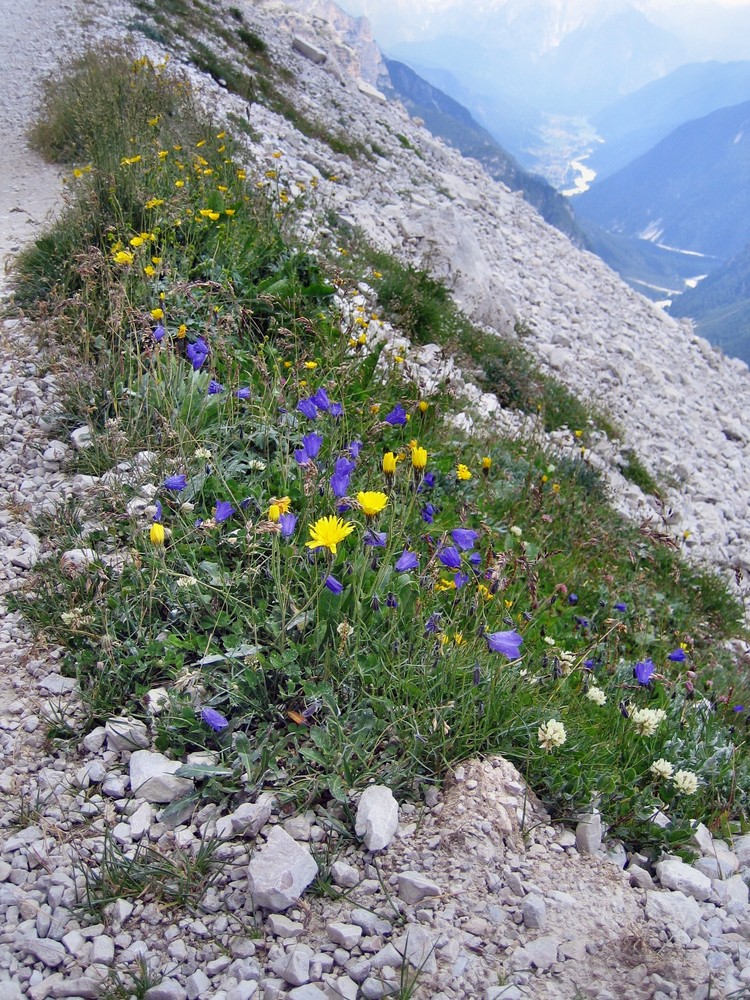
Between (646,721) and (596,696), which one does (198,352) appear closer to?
(596,696)

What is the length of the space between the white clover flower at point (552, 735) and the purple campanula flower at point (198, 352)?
2.62 metres

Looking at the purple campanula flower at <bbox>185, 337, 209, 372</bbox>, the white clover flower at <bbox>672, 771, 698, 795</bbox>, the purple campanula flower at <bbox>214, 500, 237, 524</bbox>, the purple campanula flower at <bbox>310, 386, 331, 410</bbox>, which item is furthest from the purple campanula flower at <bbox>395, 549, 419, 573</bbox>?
the purple campanula flower at <bbox>185, 337, 209, 372</bbox>

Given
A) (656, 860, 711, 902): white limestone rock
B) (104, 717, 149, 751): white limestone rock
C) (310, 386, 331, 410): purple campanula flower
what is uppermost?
(310, 386, 331, 410): purple campanula flower

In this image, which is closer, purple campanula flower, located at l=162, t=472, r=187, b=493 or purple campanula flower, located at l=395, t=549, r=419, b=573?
purple campanula flower, located at l=395, t=549, r=419, b=573

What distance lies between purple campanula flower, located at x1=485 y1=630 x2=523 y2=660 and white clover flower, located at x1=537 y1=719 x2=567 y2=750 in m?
0.28

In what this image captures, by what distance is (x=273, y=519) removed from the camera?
2.42 metres

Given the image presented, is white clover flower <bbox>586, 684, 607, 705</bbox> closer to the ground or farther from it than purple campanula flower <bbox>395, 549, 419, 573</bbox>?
closer to the ground

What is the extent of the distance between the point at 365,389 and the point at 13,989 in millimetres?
3706

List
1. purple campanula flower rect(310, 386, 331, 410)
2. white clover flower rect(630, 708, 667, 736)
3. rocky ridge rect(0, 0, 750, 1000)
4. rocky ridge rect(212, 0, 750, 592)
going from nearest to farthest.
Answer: rocky ridge rect(0, 0, 750, 1000)
white clover flower rect(630, 708, 667, 736)
purple campanula flower rect(310, 386, 331, 410)
rocky ridge rect(212, 0, 750, 592)

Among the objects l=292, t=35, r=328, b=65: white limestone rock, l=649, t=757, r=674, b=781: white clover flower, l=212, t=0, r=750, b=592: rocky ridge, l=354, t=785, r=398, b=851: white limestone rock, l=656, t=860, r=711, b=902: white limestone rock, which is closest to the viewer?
l=354, t=785, r=398, b=851: white limestone rock

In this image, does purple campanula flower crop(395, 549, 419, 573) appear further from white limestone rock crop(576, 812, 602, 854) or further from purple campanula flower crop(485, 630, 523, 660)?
white limestone rock crop(576, 812, 602, 854)

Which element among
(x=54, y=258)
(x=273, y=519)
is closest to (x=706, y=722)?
(x=273, y=519)

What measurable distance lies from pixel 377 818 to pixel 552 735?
71cm

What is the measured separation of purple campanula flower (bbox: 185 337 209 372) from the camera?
149 inches
